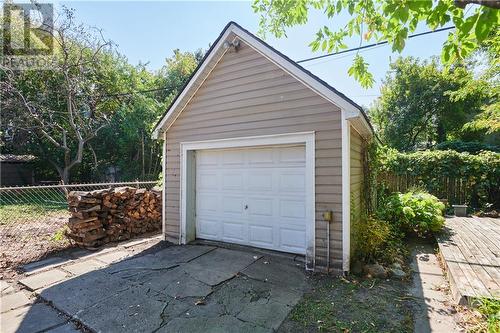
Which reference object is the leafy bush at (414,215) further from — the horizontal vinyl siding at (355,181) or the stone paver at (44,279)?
the stone paver at (44,279)

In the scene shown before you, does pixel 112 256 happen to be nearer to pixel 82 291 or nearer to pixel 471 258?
pixel 82 291

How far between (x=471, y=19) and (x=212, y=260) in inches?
192

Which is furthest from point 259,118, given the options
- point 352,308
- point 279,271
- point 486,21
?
point 486,21

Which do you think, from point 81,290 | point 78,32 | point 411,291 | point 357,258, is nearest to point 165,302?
point 81,290

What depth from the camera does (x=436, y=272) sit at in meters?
4.59

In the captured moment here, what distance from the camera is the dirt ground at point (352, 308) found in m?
3.04

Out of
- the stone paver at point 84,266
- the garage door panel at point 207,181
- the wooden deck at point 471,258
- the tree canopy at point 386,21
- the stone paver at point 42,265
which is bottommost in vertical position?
the stone paver at point 42,265

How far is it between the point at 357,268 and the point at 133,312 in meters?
3.49

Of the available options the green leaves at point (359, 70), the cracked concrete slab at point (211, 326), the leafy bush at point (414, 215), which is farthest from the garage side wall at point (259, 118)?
the leafy bush at point (414, 215)

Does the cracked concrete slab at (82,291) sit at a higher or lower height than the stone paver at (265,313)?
lower

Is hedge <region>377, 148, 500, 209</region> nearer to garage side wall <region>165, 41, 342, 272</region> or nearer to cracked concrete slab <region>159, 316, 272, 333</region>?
garage side wall <region>165, 41, 342, 272</region>

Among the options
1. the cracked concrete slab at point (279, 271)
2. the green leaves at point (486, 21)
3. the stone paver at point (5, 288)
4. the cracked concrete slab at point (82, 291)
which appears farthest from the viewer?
the cracked concrete slab at point (279, 271)

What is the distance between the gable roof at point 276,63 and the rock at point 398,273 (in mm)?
2675

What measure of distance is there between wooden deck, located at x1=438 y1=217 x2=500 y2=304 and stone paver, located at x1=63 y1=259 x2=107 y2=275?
5790 millimetres
